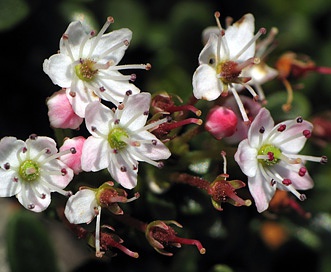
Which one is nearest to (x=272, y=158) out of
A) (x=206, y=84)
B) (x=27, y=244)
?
(x=206, y=84)

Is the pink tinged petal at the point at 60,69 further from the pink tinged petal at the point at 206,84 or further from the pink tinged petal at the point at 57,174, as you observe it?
the pink tinged petal at the point at 206,84

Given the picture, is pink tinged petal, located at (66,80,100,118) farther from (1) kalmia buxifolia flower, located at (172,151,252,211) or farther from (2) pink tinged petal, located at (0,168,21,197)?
(1) kalmia buxifolia flower, located at (172,151,252,211)

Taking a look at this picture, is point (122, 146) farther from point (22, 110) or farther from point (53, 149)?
point (22, 110)

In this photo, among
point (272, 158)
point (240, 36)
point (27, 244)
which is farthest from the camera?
point (27, 244)

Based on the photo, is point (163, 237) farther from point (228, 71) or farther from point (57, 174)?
point (228, 71)

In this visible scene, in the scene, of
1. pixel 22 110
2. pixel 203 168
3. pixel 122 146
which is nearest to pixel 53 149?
pixel 122 146
